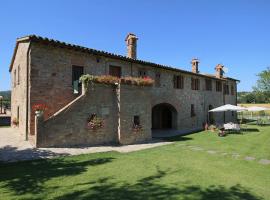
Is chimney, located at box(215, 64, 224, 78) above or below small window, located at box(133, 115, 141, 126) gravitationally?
above

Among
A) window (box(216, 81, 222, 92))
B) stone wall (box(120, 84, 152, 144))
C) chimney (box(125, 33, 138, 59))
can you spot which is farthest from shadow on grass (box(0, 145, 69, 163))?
window (box(216, 81, 222, 92))

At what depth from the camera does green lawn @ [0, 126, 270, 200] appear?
594 cm

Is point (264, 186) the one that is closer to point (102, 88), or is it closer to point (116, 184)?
point (116, 184)

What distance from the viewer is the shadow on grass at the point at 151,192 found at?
5.73m

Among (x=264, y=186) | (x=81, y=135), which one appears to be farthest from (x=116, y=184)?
(x=81, y=135)

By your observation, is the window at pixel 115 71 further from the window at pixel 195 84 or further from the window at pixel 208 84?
the window at pixel 208 84

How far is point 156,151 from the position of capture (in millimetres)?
11602

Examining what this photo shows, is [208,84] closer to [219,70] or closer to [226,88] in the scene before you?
[219,70]

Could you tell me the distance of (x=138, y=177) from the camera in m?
7.39

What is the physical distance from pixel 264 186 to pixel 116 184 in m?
4.45

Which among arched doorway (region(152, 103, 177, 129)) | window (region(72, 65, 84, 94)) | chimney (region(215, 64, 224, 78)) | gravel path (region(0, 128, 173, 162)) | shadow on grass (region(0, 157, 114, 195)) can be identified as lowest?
shadow on grass (region(0, 157, 114, 195))

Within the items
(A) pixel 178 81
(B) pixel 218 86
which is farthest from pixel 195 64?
(A) pixel 178 81

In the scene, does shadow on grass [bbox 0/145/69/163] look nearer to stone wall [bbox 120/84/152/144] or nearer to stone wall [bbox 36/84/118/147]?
stone wall [bbox 36/84/118/147]

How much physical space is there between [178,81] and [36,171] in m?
16.6
